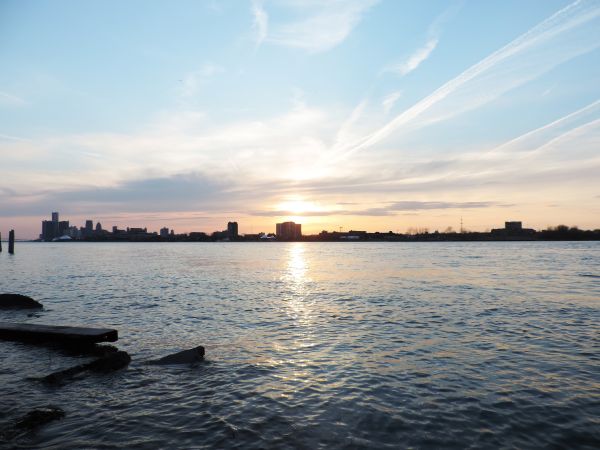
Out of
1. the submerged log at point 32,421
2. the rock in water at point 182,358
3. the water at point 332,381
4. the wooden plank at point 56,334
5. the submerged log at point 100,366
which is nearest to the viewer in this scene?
the submerged log at point 32,421

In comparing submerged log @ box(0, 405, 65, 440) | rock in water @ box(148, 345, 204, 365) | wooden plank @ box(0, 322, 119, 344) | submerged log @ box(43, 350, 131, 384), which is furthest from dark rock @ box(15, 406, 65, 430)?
wooden plank @ box(0, 322, 119, 344)

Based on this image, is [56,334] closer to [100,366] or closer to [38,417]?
[100,366]

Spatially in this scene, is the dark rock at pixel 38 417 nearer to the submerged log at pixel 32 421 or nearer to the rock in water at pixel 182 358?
the submerged log at pixel 32 421

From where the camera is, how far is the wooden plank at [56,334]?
58.1ft

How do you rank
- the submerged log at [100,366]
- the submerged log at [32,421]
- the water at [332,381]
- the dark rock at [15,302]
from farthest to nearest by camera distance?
the dark rock at [15,302] < the submerged log at [100,366] < the water at [332,381] < the submerged log at [32,421]

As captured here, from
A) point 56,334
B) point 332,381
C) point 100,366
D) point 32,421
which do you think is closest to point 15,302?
point 56,334

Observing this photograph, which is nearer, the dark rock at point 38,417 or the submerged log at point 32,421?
the submerged log at point 32,421

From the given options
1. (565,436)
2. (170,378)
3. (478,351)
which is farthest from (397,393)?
(170,378)

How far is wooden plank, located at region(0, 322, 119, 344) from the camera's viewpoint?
1772cm

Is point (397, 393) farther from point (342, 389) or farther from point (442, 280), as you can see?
point (442, 280)

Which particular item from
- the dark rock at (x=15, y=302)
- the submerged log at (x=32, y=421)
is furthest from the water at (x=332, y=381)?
the dark rock at (x=15, y=302)

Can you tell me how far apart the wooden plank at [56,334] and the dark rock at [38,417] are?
700 centimetres

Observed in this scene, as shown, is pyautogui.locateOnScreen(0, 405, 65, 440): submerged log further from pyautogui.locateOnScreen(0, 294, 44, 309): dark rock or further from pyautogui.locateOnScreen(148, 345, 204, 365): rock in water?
pyautogui.locateOnScreen(0, 294, 44, 309): dark rock

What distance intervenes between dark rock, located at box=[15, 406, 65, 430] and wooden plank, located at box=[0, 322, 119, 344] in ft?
23.0
